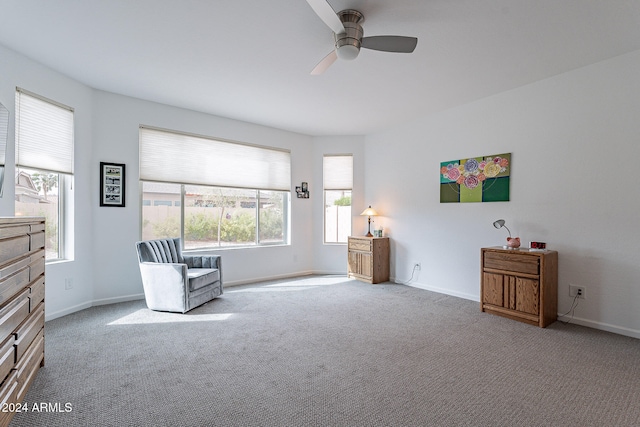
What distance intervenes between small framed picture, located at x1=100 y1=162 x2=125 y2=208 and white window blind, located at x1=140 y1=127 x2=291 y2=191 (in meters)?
0.26

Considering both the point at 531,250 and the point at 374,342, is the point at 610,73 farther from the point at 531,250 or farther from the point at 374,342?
the point at 374,342

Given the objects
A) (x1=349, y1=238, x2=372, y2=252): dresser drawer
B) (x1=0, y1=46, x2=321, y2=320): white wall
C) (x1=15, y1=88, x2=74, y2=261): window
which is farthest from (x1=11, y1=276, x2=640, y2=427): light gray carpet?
(x1=349, y1=238, x2=372, y2=252): dresser drawer

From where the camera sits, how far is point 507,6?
2291 mm

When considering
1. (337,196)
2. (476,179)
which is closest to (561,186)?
(476,179)

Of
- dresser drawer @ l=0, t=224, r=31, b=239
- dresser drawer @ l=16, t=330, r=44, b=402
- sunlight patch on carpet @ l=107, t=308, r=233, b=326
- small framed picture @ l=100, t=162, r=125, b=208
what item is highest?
small framed picture @ l=100, t=162, r=125, b=208

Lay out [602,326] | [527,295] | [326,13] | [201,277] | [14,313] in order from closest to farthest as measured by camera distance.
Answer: [14,313]
[326,13]
[602,326]
[527,295]
[201,277]

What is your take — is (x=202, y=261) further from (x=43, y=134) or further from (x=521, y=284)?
(x=521, y=284)

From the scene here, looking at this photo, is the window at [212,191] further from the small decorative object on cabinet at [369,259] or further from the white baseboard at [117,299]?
the small decorative object on cabinet at [369,259]

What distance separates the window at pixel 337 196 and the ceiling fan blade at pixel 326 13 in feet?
12.5

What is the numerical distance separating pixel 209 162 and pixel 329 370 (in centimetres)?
374

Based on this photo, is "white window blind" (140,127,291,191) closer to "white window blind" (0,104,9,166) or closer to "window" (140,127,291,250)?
"window" (140,127,291,250)

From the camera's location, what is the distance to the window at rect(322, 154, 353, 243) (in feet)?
19.8

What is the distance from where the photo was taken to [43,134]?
3.43 meters

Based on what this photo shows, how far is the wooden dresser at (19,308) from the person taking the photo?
1.69 metres
